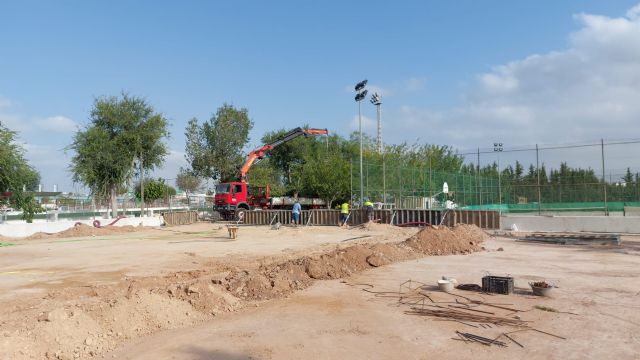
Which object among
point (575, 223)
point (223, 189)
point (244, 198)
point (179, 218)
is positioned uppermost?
point (223, 189)

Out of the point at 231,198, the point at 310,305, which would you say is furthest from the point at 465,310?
the point at 231,198

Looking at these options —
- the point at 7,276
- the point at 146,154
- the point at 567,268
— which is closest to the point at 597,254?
the point at 567,268

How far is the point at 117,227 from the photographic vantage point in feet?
102

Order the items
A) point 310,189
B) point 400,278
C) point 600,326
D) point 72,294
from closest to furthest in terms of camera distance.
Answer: point 600,326 < point 72,294 < point 400,278 < point 310,189

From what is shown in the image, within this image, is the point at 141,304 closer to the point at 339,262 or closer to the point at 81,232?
the point at 339,262

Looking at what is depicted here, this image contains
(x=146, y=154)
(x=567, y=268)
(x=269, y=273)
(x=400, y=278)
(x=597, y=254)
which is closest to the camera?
(x=269, y=273)

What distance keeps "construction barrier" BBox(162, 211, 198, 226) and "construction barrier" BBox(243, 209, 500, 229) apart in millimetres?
5330

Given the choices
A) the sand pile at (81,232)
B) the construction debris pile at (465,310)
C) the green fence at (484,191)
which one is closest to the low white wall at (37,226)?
the sand pile at (81,232)

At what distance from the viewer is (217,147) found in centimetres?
5897

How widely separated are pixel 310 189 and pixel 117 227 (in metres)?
22.2

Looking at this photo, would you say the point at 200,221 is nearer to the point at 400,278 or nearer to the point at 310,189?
the point at 310,189

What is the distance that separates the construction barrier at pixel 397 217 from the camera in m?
26.0

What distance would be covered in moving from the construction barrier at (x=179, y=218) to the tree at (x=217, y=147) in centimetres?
1806

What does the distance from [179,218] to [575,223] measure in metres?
28.0
